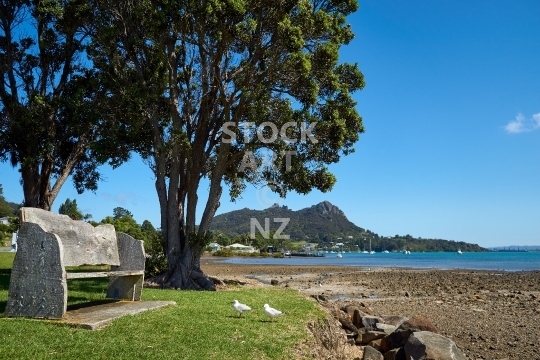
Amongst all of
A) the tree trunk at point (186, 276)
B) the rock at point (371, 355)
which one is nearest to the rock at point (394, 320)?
the rock at point (371, 355)

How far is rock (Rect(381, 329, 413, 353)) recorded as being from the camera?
Answer: 10.6 metres

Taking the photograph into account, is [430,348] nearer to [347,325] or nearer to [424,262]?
[347,325]

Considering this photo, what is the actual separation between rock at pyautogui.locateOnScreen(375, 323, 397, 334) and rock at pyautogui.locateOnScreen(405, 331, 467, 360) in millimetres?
2322

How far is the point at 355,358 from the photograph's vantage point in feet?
33.7

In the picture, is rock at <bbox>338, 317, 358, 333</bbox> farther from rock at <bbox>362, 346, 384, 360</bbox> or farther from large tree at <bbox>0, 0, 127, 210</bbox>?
large tree at <bbox>0, 0, 127, 210</bbox>

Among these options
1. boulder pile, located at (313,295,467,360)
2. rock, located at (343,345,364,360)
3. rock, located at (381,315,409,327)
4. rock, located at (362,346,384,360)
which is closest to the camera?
boulder pile, located at (313,295,467,360)

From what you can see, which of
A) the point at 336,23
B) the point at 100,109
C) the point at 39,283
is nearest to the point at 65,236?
the point at 39,283

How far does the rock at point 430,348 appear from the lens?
28.6ft

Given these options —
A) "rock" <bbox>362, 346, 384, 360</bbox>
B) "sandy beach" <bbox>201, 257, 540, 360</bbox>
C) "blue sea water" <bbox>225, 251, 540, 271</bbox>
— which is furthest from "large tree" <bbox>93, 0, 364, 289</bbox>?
"blue sea water" <bbox>225, 251, 540, 271</bbox>

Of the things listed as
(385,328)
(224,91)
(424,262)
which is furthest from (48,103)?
(424,262)

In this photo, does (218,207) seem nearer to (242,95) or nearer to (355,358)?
(242,95)

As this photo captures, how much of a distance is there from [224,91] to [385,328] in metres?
10.1

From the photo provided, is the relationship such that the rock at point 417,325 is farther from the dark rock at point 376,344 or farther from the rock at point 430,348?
the rock at point 430,348

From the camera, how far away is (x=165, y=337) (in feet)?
22.5
